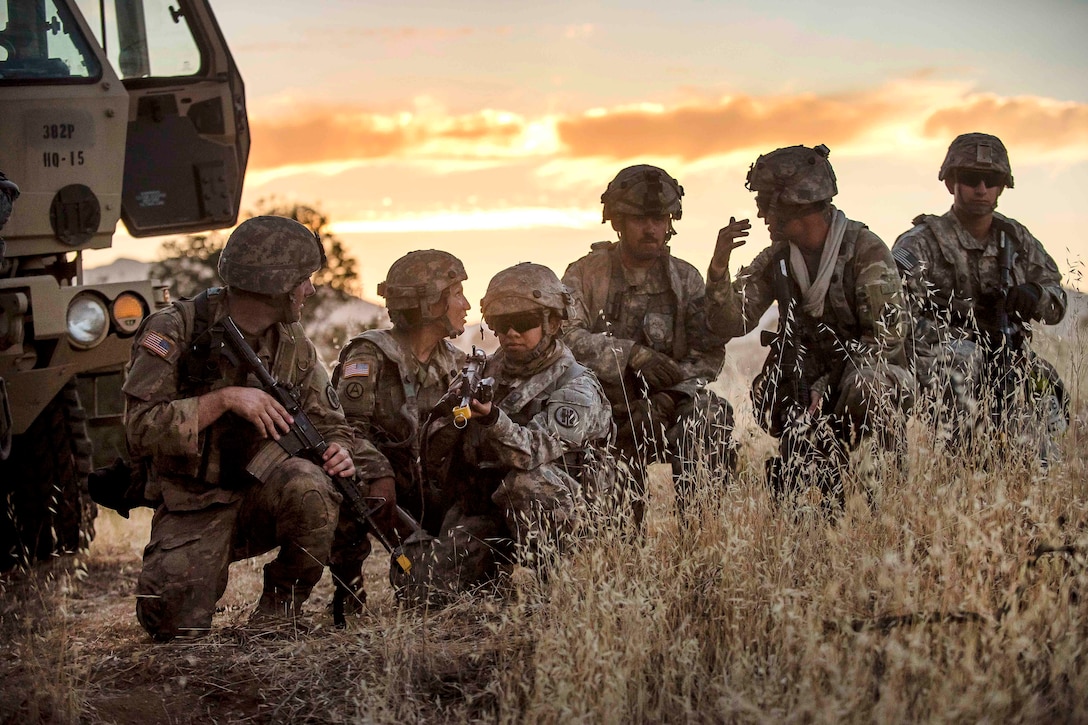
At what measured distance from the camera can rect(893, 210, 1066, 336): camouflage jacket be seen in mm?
6715

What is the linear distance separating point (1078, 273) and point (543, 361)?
106 inches

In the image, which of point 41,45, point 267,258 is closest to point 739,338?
point 41,45

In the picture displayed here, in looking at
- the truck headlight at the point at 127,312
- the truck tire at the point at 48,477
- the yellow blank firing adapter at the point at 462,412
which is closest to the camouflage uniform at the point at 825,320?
the yellow blank firing adapter at the point at 462,412

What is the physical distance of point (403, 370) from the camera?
553 cm

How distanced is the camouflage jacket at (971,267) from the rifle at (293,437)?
3.25m

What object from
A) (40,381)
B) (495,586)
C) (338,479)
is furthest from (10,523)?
(495,586)

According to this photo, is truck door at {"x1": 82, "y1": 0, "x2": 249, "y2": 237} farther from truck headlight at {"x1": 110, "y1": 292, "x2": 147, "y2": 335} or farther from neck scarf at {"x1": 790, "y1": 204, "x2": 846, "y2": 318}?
neck scarf at {"x1": 790, "y1": 204, "x2": 846, "y2": 318}

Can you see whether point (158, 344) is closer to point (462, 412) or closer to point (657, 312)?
point (462, 412)

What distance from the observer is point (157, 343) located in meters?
4.74

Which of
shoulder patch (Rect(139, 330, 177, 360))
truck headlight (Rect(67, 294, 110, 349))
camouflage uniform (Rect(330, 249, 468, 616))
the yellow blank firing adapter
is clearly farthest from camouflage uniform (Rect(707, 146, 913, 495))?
truck headlight (Rect(67, 294, 110, 349))

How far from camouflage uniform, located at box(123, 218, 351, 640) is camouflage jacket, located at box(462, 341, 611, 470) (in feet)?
2.10

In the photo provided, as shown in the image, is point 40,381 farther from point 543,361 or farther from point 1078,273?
point 1078,273

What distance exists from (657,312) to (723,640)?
9.03ft

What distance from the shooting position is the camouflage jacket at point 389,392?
546cm
